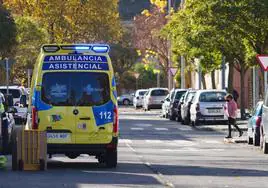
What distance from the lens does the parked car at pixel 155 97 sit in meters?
65.1

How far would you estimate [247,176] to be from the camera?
719 inches

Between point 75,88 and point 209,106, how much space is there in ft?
72.0

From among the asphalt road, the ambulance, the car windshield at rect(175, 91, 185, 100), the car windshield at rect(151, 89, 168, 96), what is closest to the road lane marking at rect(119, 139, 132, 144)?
the asphalt road

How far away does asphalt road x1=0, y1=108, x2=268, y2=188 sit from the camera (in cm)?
1677

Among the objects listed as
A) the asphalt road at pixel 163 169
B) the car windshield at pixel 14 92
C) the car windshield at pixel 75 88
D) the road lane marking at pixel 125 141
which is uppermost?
the car windshield at pixel 75 88

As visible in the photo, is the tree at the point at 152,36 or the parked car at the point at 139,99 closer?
the parked car at the point at 139,99

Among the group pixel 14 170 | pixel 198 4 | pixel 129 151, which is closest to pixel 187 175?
pixel 14 170

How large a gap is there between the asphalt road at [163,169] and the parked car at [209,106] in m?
9.96

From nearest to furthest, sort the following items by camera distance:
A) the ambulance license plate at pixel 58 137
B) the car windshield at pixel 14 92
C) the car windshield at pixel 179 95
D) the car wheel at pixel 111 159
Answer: the ambulance license plate at pixel 58 137 → the car wheel at pixel 111 159 → the car windshield at pixel 14 92 → the car windshield at pixel 179 95

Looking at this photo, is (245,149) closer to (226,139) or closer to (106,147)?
(226,139)

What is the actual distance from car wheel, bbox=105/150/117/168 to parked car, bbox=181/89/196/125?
23.5 m

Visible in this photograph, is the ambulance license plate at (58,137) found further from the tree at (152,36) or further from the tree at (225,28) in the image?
the tree at (152,36)

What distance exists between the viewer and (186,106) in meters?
43.9

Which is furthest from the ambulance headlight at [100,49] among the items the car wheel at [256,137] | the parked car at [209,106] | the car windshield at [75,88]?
the parked car at [209,106]
